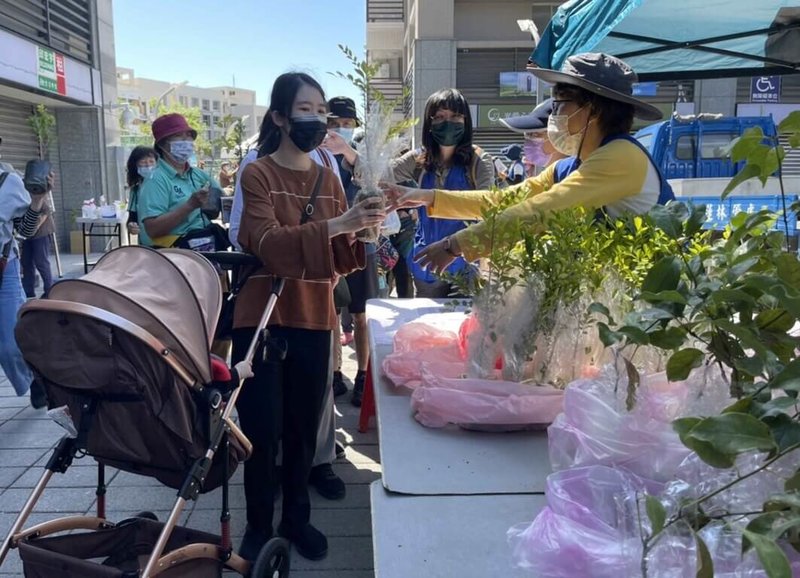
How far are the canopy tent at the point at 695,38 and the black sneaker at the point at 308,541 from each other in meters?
2.55

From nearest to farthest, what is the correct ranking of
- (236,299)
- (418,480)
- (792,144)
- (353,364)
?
(792,144) < (418,480) < (236,299) < (353,364)

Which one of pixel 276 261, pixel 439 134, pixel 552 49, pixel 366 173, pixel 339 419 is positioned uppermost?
pixel 552 49

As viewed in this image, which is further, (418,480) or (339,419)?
(339,419)

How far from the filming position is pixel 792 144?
1006 millimetres

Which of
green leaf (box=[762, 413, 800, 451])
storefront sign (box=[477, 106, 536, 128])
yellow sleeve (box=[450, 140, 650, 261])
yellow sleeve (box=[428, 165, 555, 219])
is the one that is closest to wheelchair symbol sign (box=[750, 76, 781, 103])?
storefront sign (box=[477, 106, 536, 128])

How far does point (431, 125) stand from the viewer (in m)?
3.72

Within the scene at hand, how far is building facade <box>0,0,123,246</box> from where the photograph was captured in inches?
447

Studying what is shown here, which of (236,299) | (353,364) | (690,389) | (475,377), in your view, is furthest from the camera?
(353,364)

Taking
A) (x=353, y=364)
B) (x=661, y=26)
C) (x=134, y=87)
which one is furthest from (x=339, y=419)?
(x=134, y=87)

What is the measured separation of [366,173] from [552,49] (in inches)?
75.0

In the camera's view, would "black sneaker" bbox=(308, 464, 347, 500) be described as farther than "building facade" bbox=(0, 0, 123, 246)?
No

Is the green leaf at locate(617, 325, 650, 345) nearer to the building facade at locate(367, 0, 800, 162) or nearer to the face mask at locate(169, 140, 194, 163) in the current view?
the face mask at locate(169, 140, 194, 163)

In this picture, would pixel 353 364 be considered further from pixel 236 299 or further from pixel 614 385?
pixel 614 385

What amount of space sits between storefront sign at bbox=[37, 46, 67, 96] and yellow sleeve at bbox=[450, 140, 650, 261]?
462 inches
